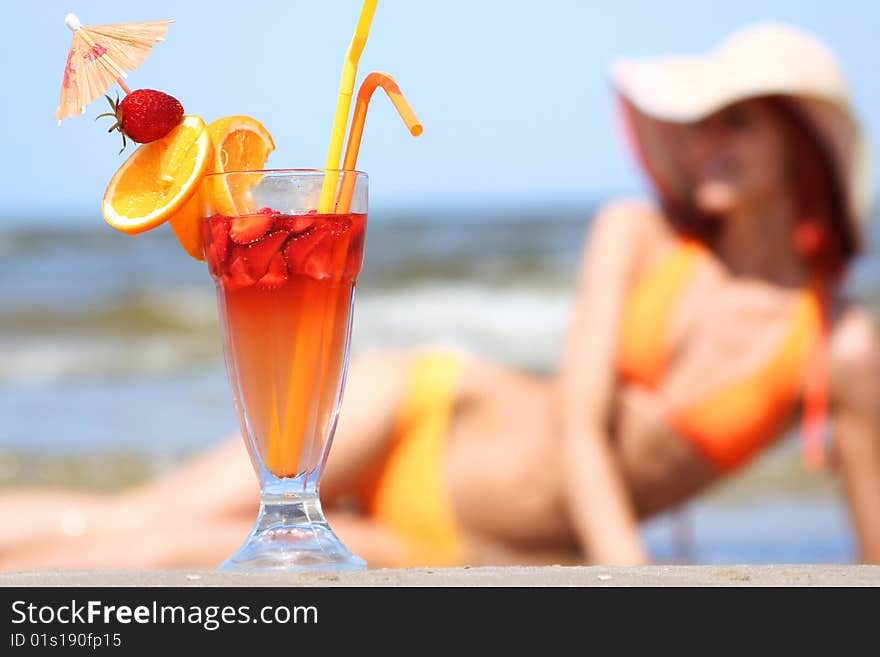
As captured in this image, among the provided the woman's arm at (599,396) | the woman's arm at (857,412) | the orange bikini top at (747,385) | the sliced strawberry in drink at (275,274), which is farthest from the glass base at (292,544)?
the woman's arm at (857,412)

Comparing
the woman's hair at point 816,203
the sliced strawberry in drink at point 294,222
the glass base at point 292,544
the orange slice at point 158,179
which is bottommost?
the glass base at point 292,544

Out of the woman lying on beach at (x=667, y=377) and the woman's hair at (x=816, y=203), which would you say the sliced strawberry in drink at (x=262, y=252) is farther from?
the woman's hair at (x=816, y=203)

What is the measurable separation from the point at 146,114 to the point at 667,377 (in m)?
2.43

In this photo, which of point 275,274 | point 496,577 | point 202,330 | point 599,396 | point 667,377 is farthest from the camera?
point 202,330

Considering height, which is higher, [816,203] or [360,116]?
[816,203]

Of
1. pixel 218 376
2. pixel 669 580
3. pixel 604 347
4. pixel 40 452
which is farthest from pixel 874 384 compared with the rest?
pixel 218 376

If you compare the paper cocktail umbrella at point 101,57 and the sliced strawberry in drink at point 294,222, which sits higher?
the paper cocktail umbrella at point 101,57

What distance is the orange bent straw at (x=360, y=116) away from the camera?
122cm

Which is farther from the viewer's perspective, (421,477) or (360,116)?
(421,477)

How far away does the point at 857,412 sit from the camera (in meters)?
3.38

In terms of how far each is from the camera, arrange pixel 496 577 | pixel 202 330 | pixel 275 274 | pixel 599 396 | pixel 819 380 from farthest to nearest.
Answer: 1. pixel 202 330
2. pixel 819 380
3. pixel 599 396
4. pixel 275 274
5. pixel 496 577

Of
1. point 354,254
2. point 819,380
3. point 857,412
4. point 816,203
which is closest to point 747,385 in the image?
point 819,380

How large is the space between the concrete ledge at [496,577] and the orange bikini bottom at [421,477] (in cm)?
216

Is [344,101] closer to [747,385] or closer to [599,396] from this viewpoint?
[599,396]
